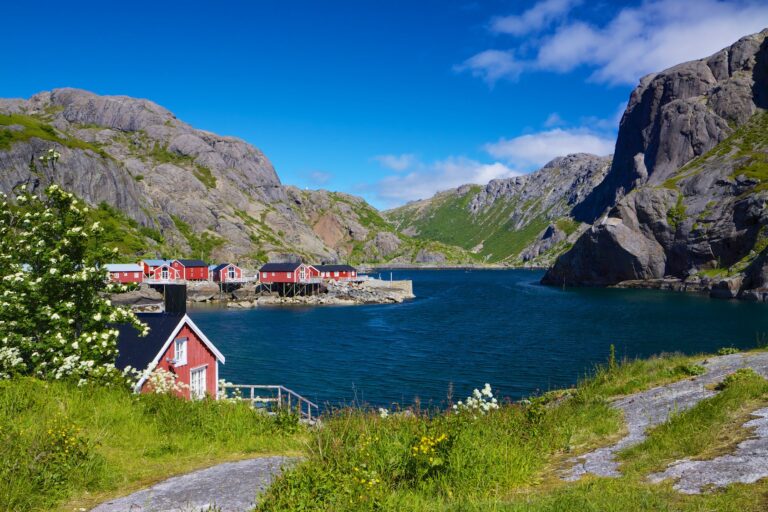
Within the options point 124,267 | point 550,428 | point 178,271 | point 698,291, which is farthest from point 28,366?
point 698,291

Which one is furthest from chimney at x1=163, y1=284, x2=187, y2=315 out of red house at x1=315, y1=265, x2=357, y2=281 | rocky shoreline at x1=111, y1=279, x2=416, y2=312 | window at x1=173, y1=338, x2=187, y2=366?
red house at x1=315, y1=265, x2=357, y2=281

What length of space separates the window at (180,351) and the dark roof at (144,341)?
39.2 inches

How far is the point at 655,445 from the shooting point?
34.7 feet

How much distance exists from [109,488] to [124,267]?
387 feet

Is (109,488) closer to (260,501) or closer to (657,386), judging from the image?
(260,501)

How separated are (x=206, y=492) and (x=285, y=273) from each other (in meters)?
119

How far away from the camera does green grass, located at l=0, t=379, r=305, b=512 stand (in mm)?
8406

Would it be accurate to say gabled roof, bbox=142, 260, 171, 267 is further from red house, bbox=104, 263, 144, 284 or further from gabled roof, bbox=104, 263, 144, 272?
red house, bbox=104, 263, 144, 284

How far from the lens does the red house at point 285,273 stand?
4936 inches

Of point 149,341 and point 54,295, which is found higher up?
point 54,295

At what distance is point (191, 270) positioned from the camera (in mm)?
135750

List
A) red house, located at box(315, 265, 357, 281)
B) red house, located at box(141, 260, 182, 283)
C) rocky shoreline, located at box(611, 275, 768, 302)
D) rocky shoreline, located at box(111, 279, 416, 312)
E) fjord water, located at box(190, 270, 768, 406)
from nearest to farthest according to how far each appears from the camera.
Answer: fjord water, located at box(190, 270, 768, 406) → rocky shoreline, located at box(611, 275, 768, 302) → rocky shoreline, located at box(111, 279, 416, 312) → red house, located at box(141, 260, 182, 283) → red house, located at box(315, 265, 357, 281)

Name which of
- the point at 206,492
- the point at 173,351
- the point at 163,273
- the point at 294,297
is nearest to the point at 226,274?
the point at 163,273

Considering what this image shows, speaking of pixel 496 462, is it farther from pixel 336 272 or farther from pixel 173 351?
pixel 336 272
